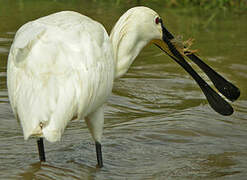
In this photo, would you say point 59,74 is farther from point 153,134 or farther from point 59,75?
point 153,134

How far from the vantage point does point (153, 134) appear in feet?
20.4

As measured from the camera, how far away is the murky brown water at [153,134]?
5289 millimetres

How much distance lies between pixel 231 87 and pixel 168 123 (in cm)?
74

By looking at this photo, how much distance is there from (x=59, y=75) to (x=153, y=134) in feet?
5.99

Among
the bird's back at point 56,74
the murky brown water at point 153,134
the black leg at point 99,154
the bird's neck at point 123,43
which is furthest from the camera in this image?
the bird's neck at point 123,43

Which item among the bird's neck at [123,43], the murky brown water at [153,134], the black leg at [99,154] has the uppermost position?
the bird's neck at [123,43]

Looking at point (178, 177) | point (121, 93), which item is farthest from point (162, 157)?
point (121, 93)

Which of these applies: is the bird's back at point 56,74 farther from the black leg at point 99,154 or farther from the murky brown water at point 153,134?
the murky brown water at point 153,134

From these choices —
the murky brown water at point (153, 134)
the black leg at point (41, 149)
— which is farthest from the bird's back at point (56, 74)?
the murky brown water at point (153, 134)

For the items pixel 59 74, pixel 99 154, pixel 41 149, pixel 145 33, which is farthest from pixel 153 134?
pixel 59 74

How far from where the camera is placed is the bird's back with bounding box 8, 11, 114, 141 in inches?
179

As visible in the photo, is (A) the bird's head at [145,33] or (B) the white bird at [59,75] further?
(A) the bird's head at [145,33]

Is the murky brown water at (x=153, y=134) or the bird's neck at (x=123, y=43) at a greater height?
the bird's neck at (x=123, y=43)

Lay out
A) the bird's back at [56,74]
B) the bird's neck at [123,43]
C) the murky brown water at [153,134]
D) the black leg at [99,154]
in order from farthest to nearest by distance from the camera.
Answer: the bird's neck at [123,43] < the black leg at [99,154] < the murky brown water at [153,134] < the bird's back at [56,74]
